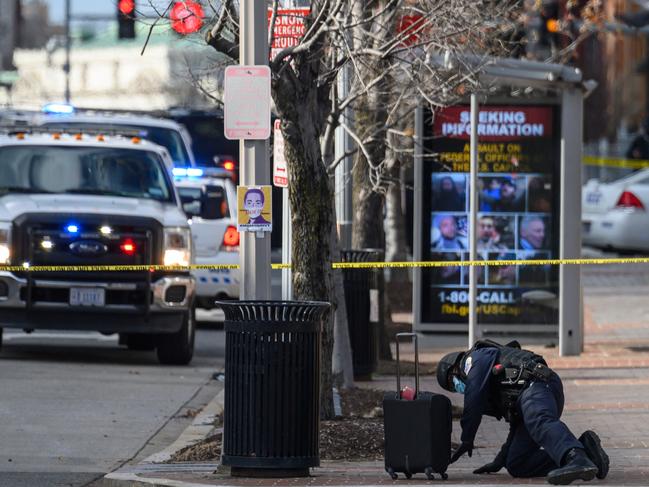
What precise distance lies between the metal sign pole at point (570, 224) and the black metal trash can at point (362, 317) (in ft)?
8.94

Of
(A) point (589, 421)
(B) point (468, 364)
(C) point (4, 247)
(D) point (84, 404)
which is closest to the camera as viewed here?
(B) point (468, 364)

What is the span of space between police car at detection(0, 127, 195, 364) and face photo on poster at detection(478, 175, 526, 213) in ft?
11.8

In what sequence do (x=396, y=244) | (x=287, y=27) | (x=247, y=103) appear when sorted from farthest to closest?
(x=396, y=244) → (x=287, y=27) → (x=247, y=103)

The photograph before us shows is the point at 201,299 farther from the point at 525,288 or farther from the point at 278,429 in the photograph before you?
the point at 278,429

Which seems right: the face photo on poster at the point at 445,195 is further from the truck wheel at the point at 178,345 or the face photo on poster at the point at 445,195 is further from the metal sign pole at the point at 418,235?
the truck wheel at the point at 178,345

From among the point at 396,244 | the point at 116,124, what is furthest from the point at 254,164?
the point at 396,244

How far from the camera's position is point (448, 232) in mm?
16891

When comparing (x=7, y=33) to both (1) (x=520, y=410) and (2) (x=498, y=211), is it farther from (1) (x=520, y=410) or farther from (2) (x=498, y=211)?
(1) (x=520, y=410)

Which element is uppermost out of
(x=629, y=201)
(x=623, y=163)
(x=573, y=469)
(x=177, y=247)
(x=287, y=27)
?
(x=623, y=163)

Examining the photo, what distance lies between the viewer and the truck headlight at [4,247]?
14219 mm

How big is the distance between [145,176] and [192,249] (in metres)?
1.20

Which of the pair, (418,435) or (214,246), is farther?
(214,246)

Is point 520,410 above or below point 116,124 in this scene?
below

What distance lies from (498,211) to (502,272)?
69 centimetres
